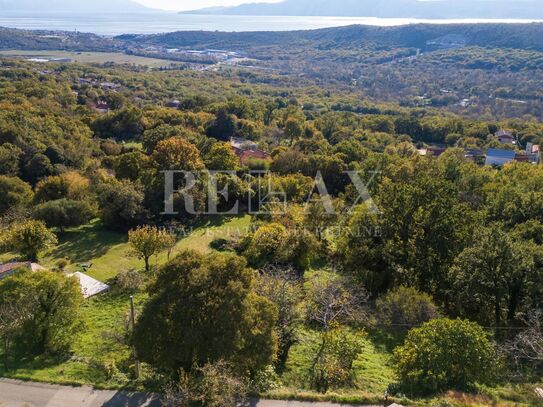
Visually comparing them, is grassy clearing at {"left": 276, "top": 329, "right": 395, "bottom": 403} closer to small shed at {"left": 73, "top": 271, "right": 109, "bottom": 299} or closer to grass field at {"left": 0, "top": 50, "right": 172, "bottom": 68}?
small shed at {"left": 73, "top": 271, "right": 109, "bottom": 299}

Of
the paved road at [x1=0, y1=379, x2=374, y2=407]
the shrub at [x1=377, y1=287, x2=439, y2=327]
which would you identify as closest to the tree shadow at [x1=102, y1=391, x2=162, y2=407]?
the paved road at [x1=0, y1=379, x2=374, y2=407]

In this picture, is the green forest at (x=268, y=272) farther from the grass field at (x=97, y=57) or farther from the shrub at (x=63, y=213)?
the grass field at (x=97, y=57)

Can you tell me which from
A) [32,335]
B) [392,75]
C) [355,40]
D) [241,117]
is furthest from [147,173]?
[355,40]

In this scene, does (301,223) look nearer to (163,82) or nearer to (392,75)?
(163,82)

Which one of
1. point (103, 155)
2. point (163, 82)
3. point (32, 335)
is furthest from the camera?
point (163, 82)

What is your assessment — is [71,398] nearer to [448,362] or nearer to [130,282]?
[130,282]

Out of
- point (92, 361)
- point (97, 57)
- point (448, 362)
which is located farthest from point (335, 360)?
point (97, 57)
